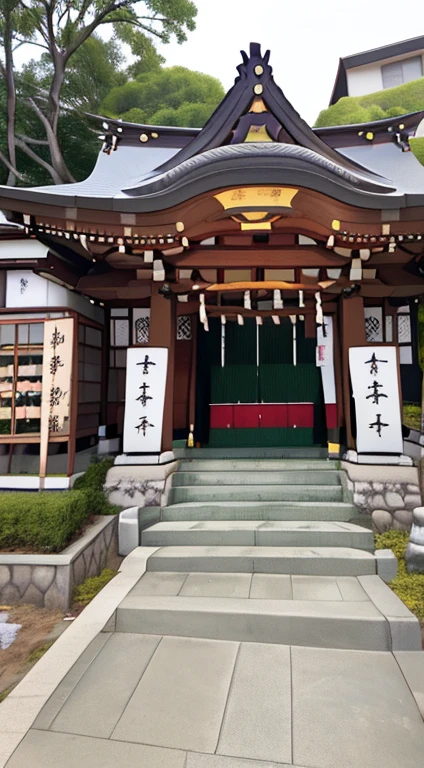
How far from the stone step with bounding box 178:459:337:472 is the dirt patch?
356 centimetres

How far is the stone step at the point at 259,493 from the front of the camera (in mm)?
7238

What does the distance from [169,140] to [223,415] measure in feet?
23.4

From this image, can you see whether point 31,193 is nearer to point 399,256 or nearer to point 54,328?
point 54,328

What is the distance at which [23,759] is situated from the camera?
278 centimetres

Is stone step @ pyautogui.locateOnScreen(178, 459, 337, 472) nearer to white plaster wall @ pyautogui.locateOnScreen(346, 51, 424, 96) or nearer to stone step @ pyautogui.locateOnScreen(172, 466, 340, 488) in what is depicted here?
stone step @ pyautogui.locateOnScreen(172, 466, 340, 488)

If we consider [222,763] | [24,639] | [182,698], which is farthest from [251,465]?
[222,763]

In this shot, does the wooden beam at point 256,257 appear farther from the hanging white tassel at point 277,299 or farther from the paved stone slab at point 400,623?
the paved stone slab at point 400,623

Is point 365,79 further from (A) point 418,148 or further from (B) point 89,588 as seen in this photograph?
(B) point 89,588

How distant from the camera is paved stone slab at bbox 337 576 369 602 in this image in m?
4.74

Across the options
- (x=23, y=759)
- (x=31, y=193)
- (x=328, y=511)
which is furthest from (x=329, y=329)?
(x=23, y=759)

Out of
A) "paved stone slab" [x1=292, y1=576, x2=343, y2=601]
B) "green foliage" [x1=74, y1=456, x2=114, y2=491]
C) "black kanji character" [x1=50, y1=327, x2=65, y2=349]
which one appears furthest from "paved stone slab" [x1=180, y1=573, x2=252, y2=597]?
"black kanji character" [x1=50, y1=327, x2=65, y2=349]

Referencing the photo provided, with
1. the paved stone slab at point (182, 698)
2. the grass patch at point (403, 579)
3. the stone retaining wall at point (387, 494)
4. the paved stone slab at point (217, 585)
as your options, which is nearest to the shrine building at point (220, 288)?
the stone retaining wall at point (387, 494)

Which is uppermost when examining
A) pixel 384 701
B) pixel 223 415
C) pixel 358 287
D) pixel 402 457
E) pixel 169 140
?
pixel 169 140

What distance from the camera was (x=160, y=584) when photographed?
17.0 ft
